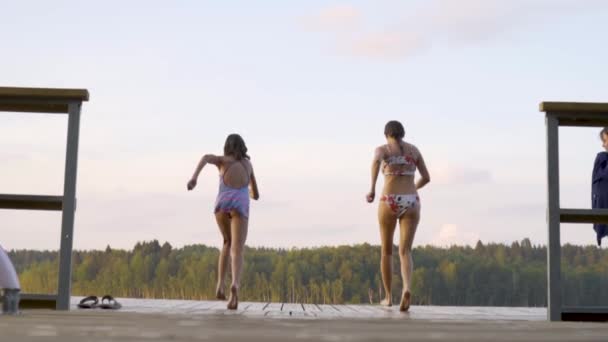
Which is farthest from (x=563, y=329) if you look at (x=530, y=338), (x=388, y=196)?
(x=388, y=196)

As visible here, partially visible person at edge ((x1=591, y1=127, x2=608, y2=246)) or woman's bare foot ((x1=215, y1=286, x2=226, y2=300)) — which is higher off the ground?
partially visible person at edge ((x1=591, y1=127, x2=608, y2=246))

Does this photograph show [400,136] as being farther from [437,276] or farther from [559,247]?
[437,276]

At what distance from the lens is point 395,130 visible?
7.13m

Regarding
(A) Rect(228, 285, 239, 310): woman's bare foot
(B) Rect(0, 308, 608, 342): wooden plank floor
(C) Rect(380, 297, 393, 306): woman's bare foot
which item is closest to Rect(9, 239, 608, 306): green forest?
(C) Rect(380, 297, 393, 306): woman's bare foot

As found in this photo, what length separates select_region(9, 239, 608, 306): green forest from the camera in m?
9.65

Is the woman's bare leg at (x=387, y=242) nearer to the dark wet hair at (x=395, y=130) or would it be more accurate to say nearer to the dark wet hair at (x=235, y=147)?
the dark wet hair at (x=395, y=130)

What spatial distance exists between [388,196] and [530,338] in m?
5.21

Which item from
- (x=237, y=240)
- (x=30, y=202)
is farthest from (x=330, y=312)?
(x=30, y=202)

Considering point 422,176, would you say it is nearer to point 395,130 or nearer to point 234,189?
point 395,130

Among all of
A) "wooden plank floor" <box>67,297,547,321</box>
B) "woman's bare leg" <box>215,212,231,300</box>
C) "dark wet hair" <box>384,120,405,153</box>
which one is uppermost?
"dark wet hair" <box>384,120,405,153</box>

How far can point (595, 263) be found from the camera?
7.16 meters

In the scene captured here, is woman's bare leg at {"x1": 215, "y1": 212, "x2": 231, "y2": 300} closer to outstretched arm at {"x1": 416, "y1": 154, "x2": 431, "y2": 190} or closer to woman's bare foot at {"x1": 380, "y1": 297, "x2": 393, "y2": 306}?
woman's bare foot at {"x1": 380, "y1": 297, "x2": 393, "y2": 306}

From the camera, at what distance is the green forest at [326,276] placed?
31.7ft

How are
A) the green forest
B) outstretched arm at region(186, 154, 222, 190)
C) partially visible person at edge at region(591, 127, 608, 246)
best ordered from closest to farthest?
outstretched arm at region(186, 154, 222, 190)
partially visible person at edge at region(591, 127, 608, 246)
the green forest
